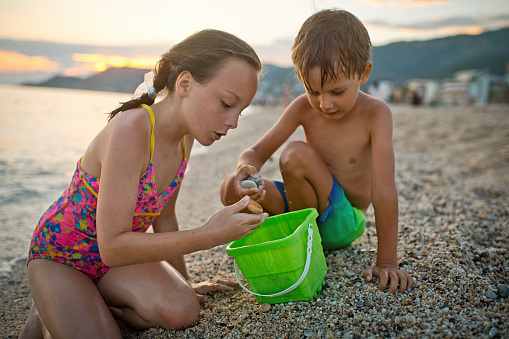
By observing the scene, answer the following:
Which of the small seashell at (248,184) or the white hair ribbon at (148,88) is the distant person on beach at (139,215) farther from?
the small seashell at (248,184)

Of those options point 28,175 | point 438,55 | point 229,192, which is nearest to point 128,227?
point 229,192

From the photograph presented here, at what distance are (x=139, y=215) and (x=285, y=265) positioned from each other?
3.15ft

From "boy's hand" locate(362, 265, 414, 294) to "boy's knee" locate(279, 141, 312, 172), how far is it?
840 millimetres

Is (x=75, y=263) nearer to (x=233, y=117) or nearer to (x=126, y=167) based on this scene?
(x=126, y=167)

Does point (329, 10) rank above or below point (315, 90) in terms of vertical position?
above

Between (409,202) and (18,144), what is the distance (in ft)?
38.8

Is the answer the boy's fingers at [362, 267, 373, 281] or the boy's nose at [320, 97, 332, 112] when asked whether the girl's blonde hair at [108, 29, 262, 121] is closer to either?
the boy's nose at [320, 97, 332, 112]

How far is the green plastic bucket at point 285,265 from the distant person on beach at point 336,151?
36 cm

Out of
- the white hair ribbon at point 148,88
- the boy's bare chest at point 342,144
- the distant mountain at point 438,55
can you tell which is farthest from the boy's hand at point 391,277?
the distant mountain at point 438,55

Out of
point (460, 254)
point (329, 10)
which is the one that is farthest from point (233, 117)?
point (460, 254)

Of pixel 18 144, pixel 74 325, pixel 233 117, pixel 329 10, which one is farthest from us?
pixel 18 144

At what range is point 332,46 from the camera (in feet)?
7.73

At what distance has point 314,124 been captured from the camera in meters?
2.87

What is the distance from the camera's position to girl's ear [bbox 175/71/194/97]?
2111 millimetres
